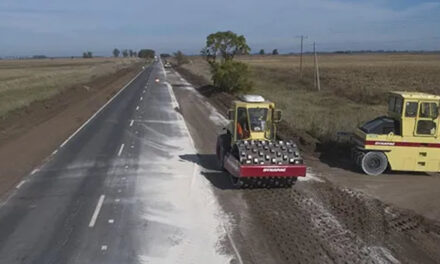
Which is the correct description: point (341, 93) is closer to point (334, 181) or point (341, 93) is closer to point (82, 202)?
point (334, 181)

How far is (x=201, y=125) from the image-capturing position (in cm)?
2502

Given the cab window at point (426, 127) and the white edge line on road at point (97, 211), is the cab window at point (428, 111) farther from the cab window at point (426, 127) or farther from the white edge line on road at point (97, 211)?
the white edge line on road at point (97, 211)

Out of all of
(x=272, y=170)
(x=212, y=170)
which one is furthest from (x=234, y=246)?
(x=212, y=170)

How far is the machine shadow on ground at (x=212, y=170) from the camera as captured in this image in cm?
1376

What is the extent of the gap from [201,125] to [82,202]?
13467 millimetres

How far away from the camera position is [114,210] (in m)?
11.4

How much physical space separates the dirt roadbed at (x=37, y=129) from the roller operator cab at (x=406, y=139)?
10879mm

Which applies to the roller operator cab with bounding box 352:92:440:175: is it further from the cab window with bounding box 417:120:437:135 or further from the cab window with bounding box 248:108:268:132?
the cab window with bounding box 248:108:268:132

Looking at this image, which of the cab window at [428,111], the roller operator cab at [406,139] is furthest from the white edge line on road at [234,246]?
the cab window at [428,111]

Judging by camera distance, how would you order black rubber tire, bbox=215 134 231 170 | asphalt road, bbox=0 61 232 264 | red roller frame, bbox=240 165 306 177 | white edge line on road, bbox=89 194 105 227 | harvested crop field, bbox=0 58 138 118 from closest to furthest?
asphalt road, bbox=0 61 232 264, white edge line on road, bbox=89 194 105 227, red roller frame, bbox=240 165 306 177, black rubber tire, bbox=215 134 231 170, harvested crop field, bbox=0 58 138 118

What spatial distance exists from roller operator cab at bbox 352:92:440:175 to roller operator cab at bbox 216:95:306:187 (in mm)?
3265

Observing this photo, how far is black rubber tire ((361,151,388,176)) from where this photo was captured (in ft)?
49.2

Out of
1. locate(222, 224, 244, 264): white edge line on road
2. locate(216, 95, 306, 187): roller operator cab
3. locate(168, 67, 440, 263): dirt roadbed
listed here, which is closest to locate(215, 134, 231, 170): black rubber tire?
locate(216, 95, 306, 187): roller operator cab

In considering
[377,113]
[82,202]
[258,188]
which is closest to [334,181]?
[258,188]
